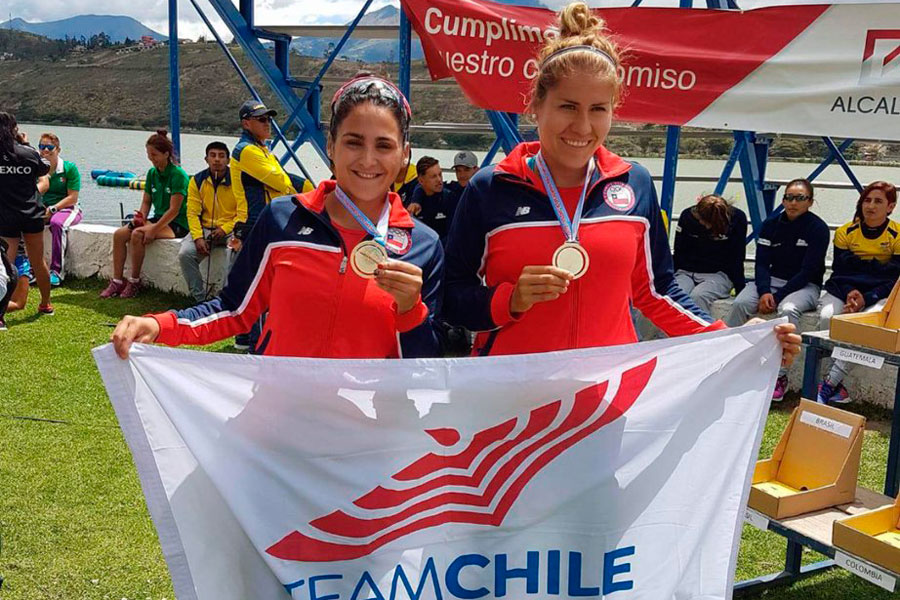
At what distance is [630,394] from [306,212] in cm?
99

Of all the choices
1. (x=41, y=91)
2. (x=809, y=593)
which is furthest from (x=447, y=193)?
(x=41, y=91)

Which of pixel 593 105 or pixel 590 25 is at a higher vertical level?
pixel 590 25

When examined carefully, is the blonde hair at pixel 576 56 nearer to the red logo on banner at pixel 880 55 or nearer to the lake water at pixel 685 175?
the red logo on banner at pixel 880 55

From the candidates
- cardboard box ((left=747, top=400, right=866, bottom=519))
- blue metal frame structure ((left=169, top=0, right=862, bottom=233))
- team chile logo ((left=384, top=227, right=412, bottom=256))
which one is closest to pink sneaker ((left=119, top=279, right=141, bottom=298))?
blue metal frame structure ((left=169, top=0, right=862, bottom=233))

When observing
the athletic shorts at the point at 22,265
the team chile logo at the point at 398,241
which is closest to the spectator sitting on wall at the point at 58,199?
the athletic shorts at the point at 22,265

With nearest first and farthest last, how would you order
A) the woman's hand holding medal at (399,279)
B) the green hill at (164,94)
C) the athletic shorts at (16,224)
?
the woman's hand holding medal at (399,279) < the athletic shorts at (16,224) < the green hill at (164,94)

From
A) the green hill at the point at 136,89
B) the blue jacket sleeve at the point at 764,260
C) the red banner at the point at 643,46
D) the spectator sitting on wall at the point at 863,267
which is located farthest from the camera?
the green hill at the point at 136,89

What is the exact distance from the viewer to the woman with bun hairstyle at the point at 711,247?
7.06m

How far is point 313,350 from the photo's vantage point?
7.02ft

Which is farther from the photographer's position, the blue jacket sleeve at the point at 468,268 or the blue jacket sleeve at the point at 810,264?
the blue jacket sleeve at the point at 810,264

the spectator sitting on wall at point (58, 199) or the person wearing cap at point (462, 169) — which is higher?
the person wearing cap at point (462, 169)

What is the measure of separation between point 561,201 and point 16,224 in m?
7.23

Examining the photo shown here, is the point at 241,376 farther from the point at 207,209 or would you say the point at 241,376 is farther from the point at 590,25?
the point at 207,209

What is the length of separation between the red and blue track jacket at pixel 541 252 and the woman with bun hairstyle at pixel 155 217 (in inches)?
291
